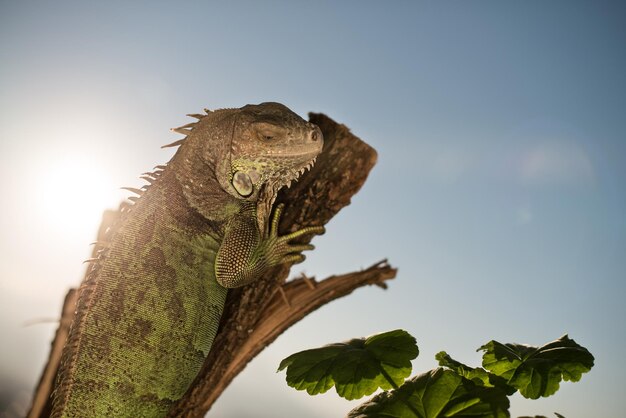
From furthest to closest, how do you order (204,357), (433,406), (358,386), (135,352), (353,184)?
(353,184), (204,357), (135,352), (358,386), (433,406)

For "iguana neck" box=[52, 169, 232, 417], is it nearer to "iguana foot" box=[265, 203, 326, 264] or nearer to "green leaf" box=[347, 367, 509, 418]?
"iguana foot" box=[265, 203, 326, 264]

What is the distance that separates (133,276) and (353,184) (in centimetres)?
177

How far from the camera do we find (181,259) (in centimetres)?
346

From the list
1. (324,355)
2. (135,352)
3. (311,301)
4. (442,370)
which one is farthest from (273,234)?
(442,370)

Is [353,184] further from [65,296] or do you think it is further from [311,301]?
[65,296]

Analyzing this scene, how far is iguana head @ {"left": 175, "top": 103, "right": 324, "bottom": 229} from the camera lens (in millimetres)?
3553

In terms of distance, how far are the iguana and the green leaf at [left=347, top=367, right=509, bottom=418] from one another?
1.71 m

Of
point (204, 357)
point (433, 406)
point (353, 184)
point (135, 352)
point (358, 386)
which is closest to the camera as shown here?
point (433, 406)

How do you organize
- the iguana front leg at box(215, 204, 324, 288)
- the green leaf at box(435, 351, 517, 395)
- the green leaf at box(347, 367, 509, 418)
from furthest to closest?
the iguana front leg at box(215, 204, 324, 288), the green leaf at box(435, 351, 517, 395), the green leaf at box(347, 367, 509, 418)

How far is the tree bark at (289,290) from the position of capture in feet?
12.0

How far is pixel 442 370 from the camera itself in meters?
1.99

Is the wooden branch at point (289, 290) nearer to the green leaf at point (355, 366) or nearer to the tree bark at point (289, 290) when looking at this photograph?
the tree bark at point (289, 290)

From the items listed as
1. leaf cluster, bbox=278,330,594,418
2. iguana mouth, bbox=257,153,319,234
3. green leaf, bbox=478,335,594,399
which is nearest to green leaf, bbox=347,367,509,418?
leaf cluster, bbox=278,330,594,418

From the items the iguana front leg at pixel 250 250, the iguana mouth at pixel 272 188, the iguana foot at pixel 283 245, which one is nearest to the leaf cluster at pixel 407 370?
the iguana front leg at pixel 250 250
